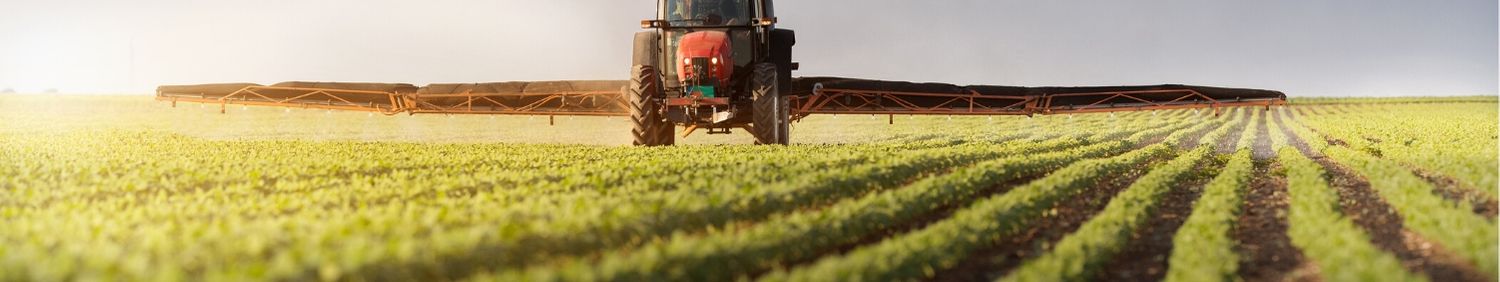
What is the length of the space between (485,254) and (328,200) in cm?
384

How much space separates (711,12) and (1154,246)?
10126 millimetres

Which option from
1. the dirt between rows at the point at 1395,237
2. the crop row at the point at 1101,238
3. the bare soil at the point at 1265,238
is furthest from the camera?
the bare soil at the point at 1265,238

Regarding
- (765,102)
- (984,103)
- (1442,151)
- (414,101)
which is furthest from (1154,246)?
(414,101)

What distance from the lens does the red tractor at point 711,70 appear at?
1708cm

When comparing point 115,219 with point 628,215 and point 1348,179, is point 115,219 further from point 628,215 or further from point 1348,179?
point 1348,179

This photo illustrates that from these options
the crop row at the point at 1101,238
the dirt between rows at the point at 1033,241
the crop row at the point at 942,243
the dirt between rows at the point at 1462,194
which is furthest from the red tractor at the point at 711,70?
the dirt between rows at the point at 1462,194

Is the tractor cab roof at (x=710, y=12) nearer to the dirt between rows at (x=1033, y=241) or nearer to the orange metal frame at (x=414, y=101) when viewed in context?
the orange metal frame at (x=414, y=101)

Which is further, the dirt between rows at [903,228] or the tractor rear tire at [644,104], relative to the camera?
the tractor rear tire at [644,104]

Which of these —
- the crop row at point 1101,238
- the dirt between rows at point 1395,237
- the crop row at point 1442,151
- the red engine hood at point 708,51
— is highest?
the red engine hood at point 708,51

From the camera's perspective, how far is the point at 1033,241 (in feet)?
29.6

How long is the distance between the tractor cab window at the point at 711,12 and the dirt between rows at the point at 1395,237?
914 cm

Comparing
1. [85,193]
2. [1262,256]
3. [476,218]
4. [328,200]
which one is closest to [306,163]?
[85,193]

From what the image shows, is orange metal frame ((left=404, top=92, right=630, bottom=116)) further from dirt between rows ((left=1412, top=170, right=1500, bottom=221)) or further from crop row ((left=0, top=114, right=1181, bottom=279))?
dirt between rows ((left=1412, top=170, right=1500, bottom=221))

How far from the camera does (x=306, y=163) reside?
13.9 m
